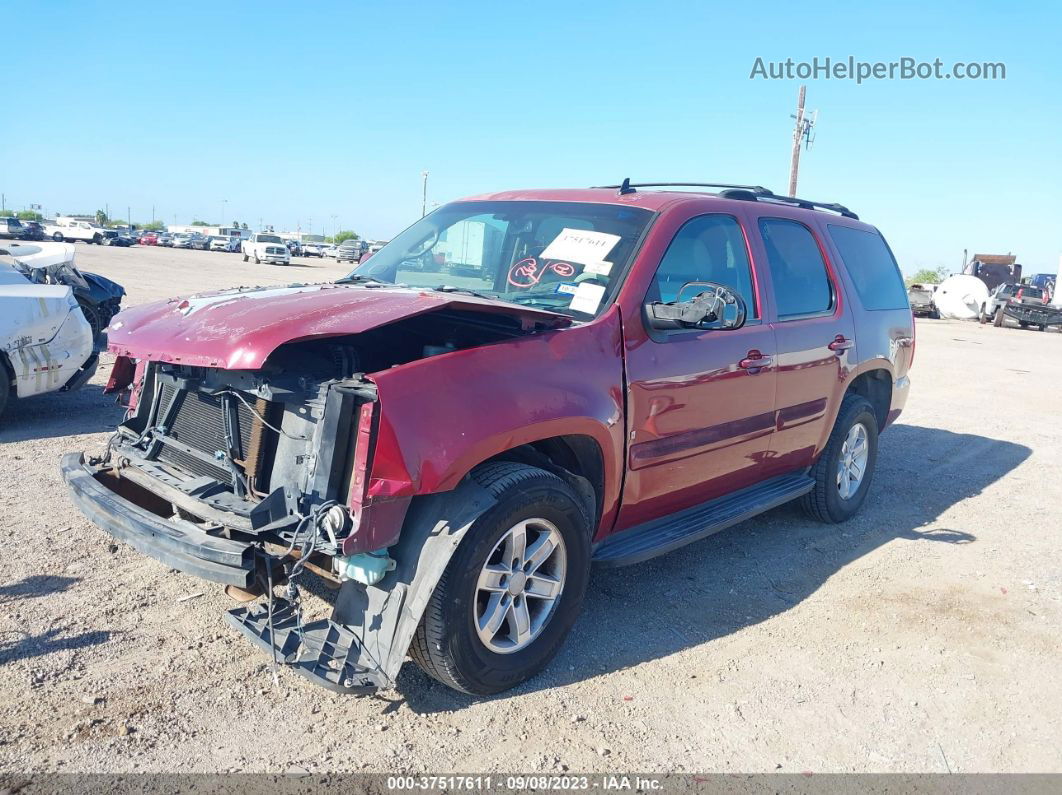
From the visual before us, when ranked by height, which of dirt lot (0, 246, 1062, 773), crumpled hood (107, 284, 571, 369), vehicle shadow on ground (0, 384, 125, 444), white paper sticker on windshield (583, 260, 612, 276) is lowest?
dirt lot (0, 246, 1062, 773)

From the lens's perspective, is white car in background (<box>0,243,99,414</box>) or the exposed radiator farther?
white car in background (<box>0,243,99,414</box>)

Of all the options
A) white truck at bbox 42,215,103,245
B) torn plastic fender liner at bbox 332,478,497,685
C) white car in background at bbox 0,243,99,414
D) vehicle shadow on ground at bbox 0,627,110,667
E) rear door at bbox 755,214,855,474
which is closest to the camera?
torn plastic fender liner at bbox 332,478,497,685

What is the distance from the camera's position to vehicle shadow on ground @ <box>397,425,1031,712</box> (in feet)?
12.0

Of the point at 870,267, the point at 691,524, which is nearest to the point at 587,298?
the point at 691,524

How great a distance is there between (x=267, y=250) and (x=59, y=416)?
1715 inches

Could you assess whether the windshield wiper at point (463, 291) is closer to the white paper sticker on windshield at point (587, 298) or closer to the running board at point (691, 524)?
the white paper sticker on windshield at point (587, 298)

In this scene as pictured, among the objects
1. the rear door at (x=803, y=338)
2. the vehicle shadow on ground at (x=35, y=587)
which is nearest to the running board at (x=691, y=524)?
the rear door at (x=803, y=338)

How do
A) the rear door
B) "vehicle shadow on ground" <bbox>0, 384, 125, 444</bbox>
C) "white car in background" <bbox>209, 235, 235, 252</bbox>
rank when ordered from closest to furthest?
the rear door, "vehicle shadow on ground" <bbox>0, 384, 125, 444</bbox>, "white car in background" <bbox>209, 235, 235, 252</bbox>

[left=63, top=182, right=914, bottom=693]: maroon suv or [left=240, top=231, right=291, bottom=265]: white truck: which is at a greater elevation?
[left=240, top=231, right=291, bottom=265]: white truck

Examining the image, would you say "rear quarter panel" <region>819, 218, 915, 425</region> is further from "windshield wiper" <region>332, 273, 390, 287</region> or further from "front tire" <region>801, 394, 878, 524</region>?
"windshield wiper" <region>332, 273, 390, 287</region>

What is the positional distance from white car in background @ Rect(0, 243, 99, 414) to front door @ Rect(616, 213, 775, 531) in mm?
5365

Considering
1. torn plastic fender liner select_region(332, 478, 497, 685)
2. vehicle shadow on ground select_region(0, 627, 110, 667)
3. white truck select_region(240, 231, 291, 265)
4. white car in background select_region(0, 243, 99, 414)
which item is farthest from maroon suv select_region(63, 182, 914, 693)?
white truck select_region(240, 231, 291, 265)

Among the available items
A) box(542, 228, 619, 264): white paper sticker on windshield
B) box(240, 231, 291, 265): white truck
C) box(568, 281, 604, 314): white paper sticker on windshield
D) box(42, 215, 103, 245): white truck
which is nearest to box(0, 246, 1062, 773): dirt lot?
box(568, 281, 604, 314): white paper sticker on windshield

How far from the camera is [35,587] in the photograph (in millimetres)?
3943
